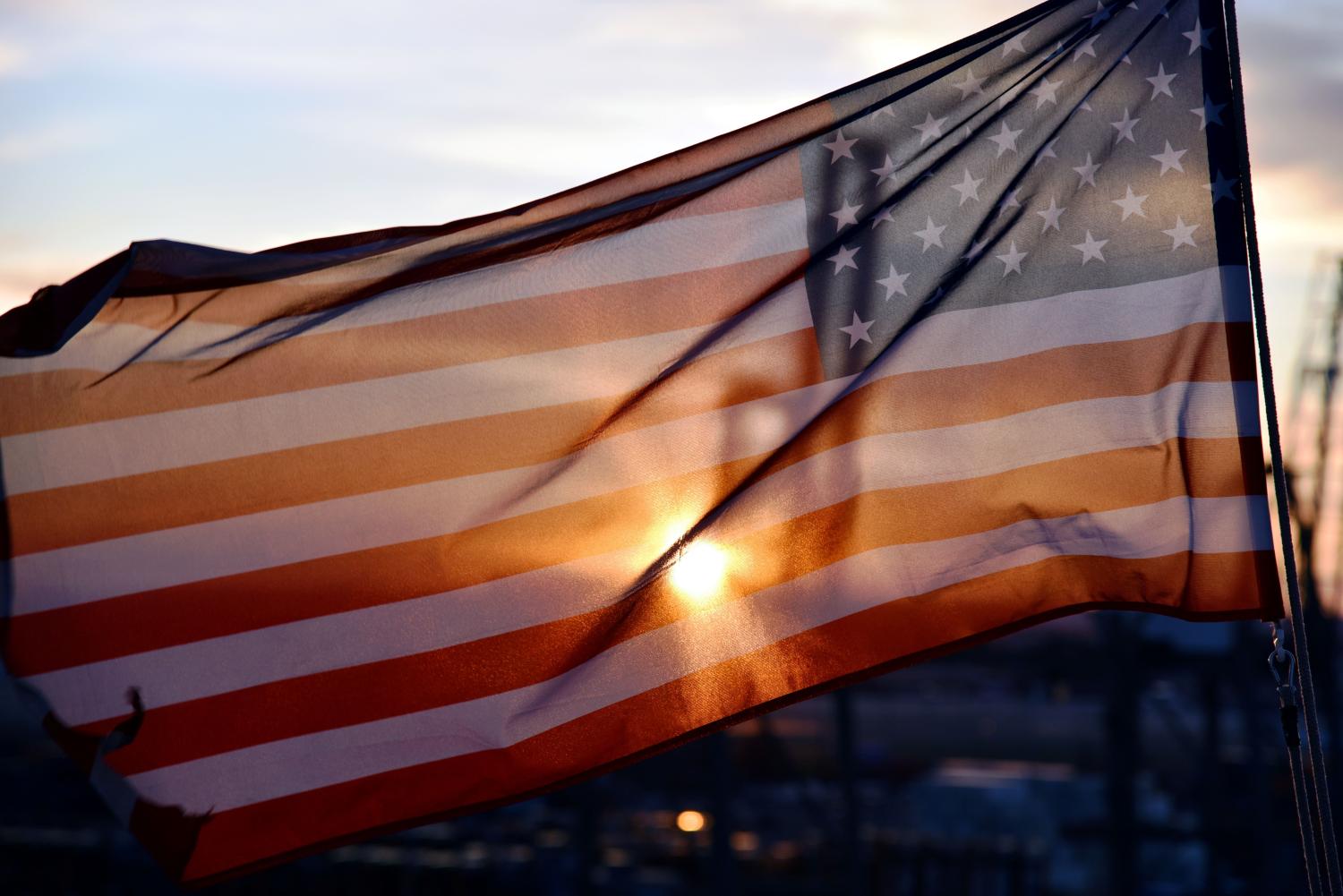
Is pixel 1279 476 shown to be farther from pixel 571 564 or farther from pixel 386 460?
pixel 386 460

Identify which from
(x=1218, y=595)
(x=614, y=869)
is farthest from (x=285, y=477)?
(x=614, y=869)

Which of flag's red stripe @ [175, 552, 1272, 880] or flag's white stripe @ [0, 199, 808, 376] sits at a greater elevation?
flag's white stripe @ [0, 199, 808, 376]

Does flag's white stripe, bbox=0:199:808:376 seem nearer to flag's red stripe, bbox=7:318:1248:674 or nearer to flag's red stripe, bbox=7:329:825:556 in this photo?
flag's red stripe, bbox=7:329:825:556

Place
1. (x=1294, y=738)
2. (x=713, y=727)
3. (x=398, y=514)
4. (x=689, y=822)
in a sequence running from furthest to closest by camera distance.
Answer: (x=689, y=822) → (x=398, y=514) → (x=713, y=727) → (x=1294, y=738)

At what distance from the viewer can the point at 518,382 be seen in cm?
429

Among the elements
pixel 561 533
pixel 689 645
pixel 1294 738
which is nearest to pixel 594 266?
pixel 561 533

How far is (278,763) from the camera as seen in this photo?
4.07 m

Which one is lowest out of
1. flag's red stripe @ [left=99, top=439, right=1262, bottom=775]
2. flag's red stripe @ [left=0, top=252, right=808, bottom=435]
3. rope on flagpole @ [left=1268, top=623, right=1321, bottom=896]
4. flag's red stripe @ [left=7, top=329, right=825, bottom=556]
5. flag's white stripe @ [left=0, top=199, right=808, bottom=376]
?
rope on flagpole @ [left=1268, top=623, right=1321, bottom=896]

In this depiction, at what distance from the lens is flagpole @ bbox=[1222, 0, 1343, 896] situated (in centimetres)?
351

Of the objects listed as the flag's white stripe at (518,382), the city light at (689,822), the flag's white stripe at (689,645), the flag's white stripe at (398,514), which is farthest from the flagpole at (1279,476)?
the city light at (689,822)

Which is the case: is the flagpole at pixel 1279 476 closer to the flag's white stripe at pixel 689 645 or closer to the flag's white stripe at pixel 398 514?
the flag's white stripe at pixel 689 645

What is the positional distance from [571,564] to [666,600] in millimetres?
307

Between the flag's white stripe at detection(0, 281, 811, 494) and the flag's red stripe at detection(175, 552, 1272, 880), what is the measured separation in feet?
3.08

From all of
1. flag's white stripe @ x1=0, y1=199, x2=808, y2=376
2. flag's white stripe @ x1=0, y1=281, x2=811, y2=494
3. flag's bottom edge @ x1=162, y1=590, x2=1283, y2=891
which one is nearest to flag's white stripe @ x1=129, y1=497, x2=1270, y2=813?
flag's bottom edge @ x1=162, y1=590, x2=1283, y2=891
